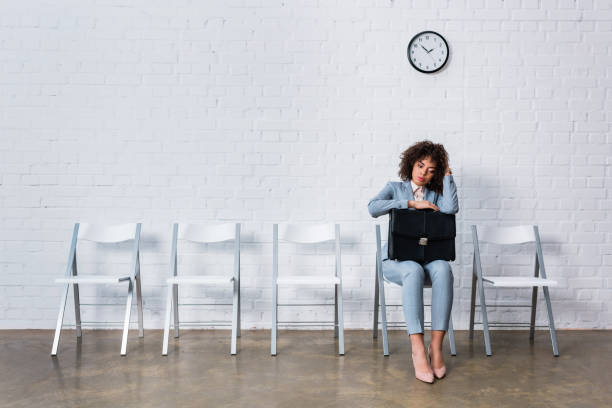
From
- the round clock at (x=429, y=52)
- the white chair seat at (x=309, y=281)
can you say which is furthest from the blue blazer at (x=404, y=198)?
the round clock at (x=429, y=52)

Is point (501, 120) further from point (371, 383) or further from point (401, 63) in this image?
point (371, 383)

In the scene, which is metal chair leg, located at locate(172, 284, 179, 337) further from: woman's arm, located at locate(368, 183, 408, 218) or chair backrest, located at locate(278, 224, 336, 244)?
woman's arm, located at locate(368, 183, 408, 218)

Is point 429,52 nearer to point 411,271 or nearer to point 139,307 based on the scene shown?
point 411,271

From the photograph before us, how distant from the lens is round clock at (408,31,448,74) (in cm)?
366

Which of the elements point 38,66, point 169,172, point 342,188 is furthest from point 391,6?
point 38,66

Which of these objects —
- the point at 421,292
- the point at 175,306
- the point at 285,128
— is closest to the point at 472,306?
the point at 421,292

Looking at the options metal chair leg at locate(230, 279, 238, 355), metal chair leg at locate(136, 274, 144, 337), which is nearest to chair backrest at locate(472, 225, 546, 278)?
metal chair leg at locate(230, 279, 238, 355)

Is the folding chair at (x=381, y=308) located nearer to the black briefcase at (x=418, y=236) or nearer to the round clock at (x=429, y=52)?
the black briefcase at (x=418, y=236)

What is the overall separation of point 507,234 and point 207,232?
2.14m

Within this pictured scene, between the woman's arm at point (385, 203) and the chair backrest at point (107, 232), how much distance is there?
1.67 metres

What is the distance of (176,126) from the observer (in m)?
3.68

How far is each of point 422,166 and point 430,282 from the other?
2.41 feet

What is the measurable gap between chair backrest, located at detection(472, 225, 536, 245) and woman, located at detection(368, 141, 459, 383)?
60cm

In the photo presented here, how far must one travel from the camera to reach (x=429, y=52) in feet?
12.0
